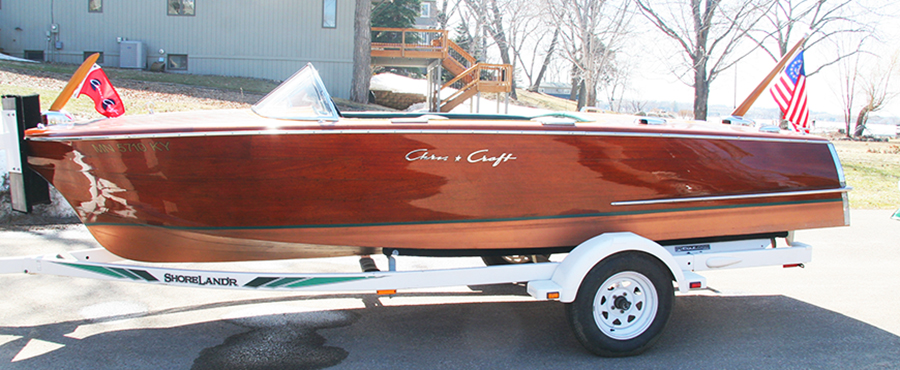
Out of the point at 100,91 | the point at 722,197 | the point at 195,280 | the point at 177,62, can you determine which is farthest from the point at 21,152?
the point at 177,62

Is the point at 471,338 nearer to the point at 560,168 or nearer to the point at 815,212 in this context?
the point at 560,168

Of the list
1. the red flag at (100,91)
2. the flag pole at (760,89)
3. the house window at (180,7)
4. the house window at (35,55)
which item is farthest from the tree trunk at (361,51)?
the flag pole at (760,89)

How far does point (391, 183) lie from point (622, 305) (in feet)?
5.42

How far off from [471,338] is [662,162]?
1719 millimetres

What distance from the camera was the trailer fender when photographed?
3.75m

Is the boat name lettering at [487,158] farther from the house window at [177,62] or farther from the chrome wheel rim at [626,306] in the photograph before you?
the house window at [177,62]

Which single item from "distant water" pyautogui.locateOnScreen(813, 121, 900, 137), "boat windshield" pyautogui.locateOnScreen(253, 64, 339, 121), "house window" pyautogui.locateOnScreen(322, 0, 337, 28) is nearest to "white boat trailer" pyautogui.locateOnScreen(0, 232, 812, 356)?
"boat windshield" pyautogui.locateOnScreen(253, 64, 339, 121)

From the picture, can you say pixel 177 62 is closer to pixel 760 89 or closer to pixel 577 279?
pixel 760 89

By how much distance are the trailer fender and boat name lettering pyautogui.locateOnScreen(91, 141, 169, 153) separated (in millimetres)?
2476

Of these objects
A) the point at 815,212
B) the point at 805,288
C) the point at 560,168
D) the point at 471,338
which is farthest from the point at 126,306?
the point at 805,288

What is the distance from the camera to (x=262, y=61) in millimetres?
22359

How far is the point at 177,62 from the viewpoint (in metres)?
22.3

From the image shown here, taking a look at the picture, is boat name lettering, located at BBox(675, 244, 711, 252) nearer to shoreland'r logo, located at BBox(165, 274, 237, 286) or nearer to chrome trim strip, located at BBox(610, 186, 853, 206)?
chrome trim strip, located at BBox(610, 186, 853, 206)

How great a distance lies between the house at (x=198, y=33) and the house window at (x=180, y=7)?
0.03 metres
